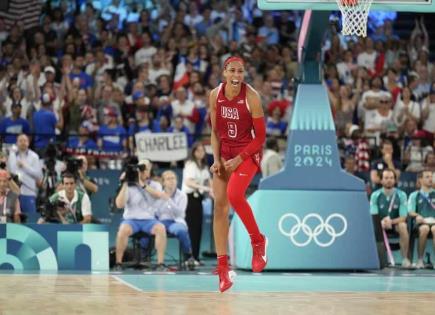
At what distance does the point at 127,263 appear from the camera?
15828 millimetres

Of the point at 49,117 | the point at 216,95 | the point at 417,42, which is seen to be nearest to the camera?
the point at 216,95

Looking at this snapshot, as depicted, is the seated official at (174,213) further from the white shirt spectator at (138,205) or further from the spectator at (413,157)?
the spectator at (413,157)

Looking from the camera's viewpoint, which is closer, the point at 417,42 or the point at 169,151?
the point at 169,151

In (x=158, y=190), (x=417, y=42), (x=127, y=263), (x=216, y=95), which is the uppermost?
(x=417, y=42)

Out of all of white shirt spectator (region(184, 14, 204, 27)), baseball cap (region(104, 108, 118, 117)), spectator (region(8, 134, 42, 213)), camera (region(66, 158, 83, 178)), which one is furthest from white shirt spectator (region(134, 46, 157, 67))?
camera (region(66, 158, 83, 178))

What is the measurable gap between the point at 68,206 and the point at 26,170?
6.96ft

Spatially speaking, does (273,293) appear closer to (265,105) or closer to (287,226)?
(287,226)

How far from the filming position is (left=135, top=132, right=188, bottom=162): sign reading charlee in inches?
742

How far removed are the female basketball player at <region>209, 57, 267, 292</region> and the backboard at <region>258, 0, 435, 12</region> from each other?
270 centimetres

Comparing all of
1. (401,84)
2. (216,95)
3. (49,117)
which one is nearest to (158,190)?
(49,117)

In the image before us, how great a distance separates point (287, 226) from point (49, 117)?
20.0ft

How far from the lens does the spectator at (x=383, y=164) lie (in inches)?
696

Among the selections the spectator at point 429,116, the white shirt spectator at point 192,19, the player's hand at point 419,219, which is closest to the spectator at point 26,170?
the player's hand at point 419,219

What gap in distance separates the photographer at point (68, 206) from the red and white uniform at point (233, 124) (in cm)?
549
